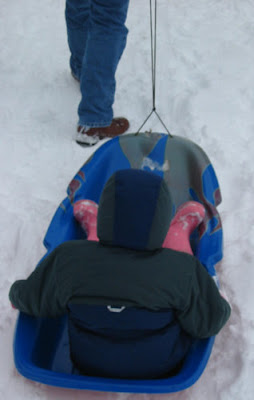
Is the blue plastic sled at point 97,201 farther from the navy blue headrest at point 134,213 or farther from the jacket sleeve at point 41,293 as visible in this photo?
the navy blue headrest at point 134,213

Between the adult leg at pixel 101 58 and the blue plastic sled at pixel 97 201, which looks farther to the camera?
the adult leg at pixel 101 58

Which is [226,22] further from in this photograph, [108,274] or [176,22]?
[108,274]

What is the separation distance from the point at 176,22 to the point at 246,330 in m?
2.49

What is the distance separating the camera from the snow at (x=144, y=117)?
139 centimetres

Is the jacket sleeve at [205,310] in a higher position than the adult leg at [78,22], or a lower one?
lower

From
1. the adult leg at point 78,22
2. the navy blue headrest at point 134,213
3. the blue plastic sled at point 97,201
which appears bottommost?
the blue plastic sled at point 97,201

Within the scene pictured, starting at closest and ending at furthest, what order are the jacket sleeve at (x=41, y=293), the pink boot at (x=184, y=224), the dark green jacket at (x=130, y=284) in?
the dark green jacket at (x=130, y=284)
the jacket sleeve at (x=41, y=293)
the pink boot at (x=184, y=224)

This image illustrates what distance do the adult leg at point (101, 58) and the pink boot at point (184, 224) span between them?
789mm

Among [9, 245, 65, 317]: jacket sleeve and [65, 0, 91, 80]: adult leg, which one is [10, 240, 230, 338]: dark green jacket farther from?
[65, 0, 91, 80]: adult leg

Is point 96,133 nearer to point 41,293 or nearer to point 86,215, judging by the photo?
point 86,215

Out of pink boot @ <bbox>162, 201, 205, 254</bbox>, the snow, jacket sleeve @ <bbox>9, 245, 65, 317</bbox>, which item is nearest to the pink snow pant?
pink boot @ <bbox>162, 201, 205, 254</bbox>

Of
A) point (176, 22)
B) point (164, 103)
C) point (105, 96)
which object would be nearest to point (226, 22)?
point (176, 22)

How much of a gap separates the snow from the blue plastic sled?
0.12 metres

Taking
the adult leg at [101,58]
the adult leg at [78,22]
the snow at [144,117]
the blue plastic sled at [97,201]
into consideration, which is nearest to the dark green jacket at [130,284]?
the blue plastic sled at [97,201]
